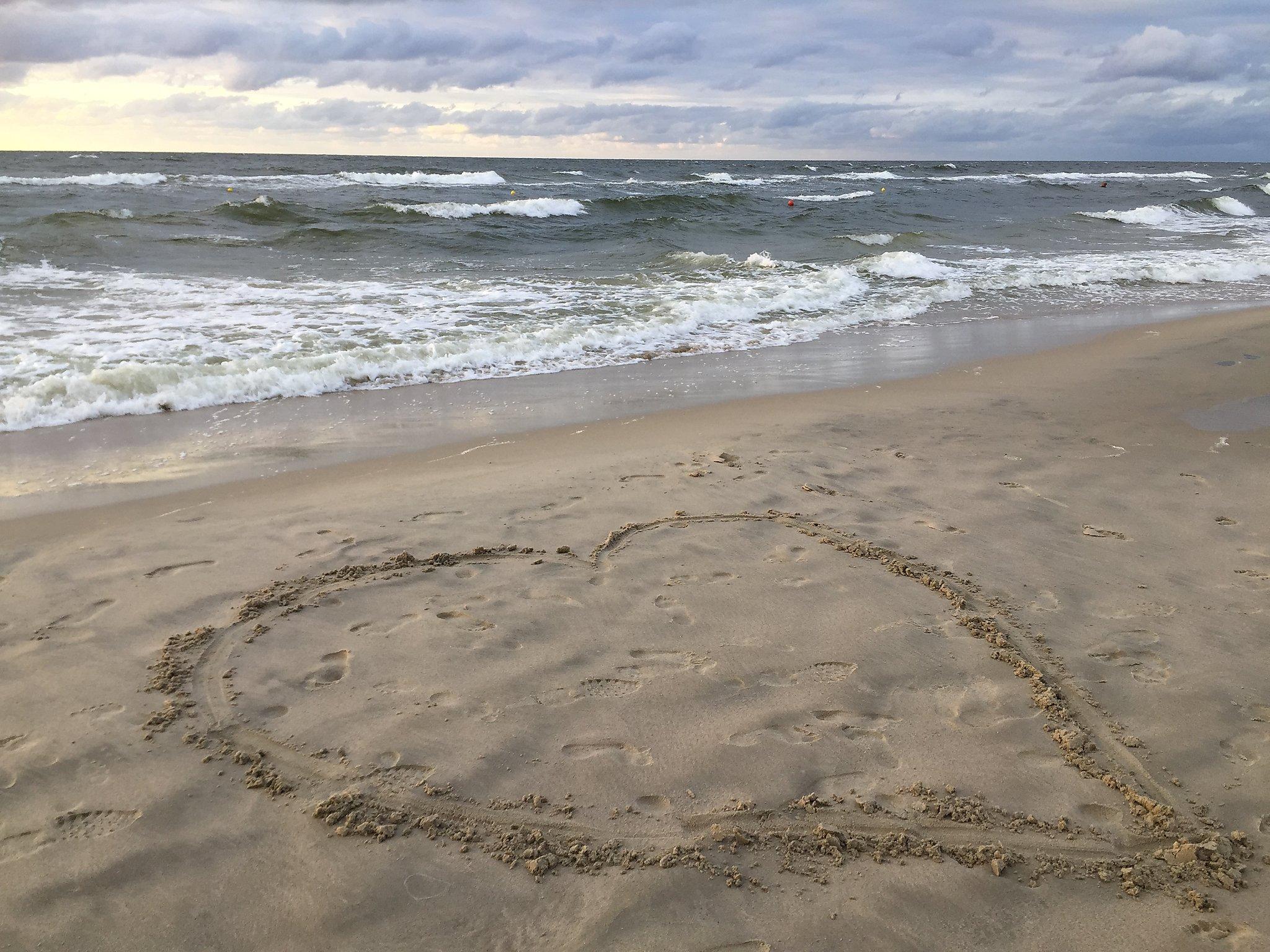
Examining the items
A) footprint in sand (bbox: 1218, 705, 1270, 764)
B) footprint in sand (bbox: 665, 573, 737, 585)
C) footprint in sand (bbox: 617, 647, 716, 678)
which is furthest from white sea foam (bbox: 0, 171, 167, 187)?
footprint in sand (bbox: 1218, 705, 1270, 764)

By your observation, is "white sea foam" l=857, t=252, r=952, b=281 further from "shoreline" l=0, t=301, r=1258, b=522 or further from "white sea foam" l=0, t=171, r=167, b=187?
"white sea foam" l=0, t=171, r=167, b=187

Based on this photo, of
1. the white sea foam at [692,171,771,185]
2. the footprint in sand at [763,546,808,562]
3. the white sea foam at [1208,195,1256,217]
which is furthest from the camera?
the white sea foam at [692,171,771,185]

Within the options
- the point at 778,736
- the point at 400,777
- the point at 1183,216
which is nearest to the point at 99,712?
the point at 400,777

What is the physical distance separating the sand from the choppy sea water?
283 cm

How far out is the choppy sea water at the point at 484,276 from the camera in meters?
7.20

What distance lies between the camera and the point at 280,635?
3104 millimetres

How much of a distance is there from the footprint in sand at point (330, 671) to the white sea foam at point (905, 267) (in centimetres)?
1251

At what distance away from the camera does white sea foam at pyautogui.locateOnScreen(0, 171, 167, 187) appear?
1191 inches

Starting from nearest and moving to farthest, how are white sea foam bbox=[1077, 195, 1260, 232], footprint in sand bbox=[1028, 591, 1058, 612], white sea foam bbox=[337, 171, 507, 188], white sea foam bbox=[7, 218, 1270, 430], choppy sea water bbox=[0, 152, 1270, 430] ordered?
footprint in sand bbox=[1028, 591, 1058, 612], white sea foam bbox=[7, 218, 1270, 430], choppy sea water bbox=[0, 152, 1270, 430], white sea foam bbox=[1077, 195, 1260, 232], white sea foam bbox=[337, 171, 507, 188]

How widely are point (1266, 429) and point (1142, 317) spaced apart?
5.07 m

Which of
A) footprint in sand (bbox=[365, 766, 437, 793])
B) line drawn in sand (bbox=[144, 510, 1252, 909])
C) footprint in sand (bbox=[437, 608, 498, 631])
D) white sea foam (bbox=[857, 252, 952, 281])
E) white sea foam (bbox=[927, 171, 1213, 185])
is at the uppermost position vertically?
white sea foam (bbox=[927, 171, 1213, 185])

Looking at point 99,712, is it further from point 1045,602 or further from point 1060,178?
point 1060,178

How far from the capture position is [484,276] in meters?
13.2

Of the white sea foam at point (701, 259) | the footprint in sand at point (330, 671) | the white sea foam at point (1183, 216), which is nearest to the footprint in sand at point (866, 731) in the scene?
the footprint in sand at point (330, 671)
